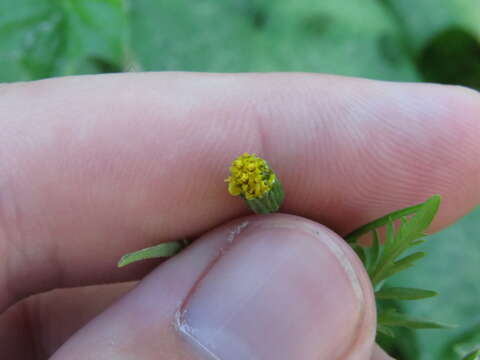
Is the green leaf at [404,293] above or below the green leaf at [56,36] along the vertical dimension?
below

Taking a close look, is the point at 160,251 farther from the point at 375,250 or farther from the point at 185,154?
the point at 375,250

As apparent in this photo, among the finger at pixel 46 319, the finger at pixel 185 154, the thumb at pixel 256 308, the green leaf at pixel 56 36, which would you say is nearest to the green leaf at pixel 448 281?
the finger at pixel 185 154

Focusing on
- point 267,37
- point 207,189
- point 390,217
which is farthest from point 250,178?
point 267,37

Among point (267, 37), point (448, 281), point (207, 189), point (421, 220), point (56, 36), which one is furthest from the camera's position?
point (267, 37)

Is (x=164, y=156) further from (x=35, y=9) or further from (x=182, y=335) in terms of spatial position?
(x=35, y=9)

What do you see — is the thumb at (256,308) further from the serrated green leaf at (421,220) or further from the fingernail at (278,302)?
the serrated green leaf at (421,220)
